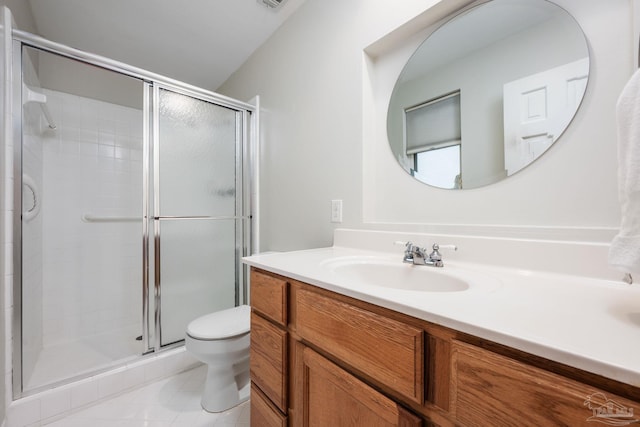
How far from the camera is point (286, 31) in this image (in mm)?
1813

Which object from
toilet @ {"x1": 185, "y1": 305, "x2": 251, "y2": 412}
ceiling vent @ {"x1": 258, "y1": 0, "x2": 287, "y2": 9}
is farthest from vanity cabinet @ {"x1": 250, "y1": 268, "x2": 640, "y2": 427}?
ceiling vent @ {"x1": 258, "y1": 0, "x2": 287, "y2": 9}

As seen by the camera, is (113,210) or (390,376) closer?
(390,376)

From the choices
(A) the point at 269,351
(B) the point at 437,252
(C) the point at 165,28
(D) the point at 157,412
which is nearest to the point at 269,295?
(A) the point at 269,351

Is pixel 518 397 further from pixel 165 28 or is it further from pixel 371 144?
pixel 165 28

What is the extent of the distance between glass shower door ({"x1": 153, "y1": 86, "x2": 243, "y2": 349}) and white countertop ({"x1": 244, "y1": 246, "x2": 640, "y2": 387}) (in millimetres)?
1321

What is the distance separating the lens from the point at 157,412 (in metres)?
1.33

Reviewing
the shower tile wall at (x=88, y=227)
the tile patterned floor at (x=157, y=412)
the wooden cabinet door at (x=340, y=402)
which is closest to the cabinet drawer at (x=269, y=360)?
the wooden cabinet door at (x=340, y=402)

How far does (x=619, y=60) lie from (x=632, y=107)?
451 millimetres

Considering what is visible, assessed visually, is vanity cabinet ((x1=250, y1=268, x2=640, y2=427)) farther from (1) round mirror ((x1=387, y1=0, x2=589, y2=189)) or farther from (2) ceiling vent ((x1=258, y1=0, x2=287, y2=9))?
(2) ceiling vent ((x1=258, y1=0, x2=287, y2=9))

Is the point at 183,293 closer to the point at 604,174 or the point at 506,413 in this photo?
the point at 506,413

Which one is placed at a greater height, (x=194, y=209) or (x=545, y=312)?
(x=194, y=209)

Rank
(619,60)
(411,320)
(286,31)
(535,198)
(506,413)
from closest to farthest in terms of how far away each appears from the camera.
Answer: (506,413) < (411,320) < (619,60) < (535,198) < (286,31)

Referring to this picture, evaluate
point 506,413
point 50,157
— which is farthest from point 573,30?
point 50,157

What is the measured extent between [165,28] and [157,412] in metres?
2.42
